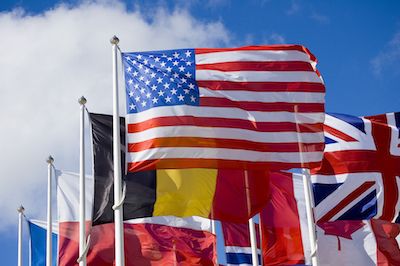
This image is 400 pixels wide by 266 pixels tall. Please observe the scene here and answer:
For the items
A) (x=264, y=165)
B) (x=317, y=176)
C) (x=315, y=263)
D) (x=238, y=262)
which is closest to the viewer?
(x=264, y=165)

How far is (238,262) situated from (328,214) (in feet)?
18.8

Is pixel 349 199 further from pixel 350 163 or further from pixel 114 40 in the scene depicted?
pixel 114 40

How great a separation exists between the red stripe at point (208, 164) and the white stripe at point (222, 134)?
586mm

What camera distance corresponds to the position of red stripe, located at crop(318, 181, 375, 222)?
2264 cm

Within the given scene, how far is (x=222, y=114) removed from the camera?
58.7 ft

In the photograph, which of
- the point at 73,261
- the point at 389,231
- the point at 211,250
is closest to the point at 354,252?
the point at 389,231

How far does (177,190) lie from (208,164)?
1.05 m

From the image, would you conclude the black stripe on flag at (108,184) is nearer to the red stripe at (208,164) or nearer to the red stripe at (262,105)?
the red stripe at (208,164)

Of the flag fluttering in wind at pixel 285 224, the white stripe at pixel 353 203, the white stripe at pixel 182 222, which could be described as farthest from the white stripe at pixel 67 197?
the white stripe at pixel 353 203

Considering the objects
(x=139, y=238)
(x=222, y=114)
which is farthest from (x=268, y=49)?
(x=139, y=238)

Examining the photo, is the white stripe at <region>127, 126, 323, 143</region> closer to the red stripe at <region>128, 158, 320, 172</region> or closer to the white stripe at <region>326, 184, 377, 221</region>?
the red stripe at <region>128, 158, 320, 172</region>

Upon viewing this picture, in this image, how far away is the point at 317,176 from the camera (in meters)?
23.5

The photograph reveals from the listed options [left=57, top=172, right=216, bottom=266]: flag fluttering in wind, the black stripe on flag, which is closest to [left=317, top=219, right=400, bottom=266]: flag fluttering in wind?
[left=57, top=172, right=216, bottom=266]: flag fluttering in wind

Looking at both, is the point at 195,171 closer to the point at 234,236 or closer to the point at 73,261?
the point at 73,261
